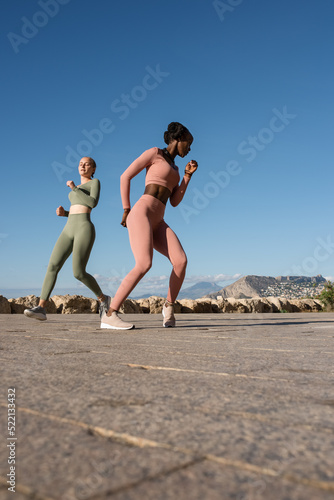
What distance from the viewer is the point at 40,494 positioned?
606 millimetres

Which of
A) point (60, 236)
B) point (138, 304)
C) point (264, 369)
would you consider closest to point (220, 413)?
point (264, 369)

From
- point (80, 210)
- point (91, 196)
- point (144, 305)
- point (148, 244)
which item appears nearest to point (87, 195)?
point (91, 196)

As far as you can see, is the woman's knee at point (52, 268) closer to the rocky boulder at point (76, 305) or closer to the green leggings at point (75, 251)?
the green leggings at point (75, 251)

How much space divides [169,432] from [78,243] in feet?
14.5

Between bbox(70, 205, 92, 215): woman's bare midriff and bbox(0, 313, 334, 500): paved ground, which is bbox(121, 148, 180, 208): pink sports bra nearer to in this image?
bbox(70, 205, 92, 215): woman's bare midriff

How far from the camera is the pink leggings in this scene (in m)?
4.14

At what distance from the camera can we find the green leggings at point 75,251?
5156mm

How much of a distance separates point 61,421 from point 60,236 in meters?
4.51

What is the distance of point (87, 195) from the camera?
5262 mm

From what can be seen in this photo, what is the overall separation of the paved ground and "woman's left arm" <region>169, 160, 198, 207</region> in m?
3.18

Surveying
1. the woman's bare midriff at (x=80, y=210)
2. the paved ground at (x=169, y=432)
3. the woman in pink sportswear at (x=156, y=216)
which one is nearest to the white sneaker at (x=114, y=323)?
the woman in pink sportswear at (x=156, y=216)

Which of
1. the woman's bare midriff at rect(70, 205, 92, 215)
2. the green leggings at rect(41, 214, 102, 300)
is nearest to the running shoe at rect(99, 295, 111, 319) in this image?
the green leggings at rect(41, 214, 102, 300)

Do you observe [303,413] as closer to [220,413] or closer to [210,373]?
[220,413]

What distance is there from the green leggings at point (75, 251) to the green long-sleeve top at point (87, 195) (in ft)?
0.51
